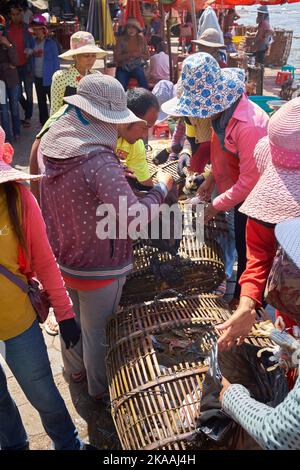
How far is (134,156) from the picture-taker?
8.98ft

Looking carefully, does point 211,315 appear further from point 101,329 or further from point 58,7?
point 58,7

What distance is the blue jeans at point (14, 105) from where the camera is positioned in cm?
671

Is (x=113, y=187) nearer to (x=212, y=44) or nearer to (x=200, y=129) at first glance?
(x=200, y=129)

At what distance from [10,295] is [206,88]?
1552mm

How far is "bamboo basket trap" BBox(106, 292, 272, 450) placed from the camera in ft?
5.51

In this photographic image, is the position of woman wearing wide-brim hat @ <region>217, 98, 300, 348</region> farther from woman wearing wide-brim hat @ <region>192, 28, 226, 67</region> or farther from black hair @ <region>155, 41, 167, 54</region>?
black hair @ <region>155, 41, 167, 54</region>

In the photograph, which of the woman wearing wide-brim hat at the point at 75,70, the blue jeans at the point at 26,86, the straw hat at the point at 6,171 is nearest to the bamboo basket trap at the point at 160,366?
the straw hat at the point at 6,171

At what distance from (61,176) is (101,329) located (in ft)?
2.77

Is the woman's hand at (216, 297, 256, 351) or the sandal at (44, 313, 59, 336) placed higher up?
the woman's hand at (216, 297, 256, 351)

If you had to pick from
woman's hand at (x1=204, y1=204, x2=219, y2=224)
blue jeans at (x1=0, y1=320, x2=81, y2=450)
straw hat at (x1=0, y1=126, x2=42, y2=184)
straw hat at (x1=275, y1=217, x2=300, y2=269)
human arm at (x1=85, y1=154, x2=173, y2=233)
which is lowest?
blue jeans at (x1=0, y1=320, x2=81, y2=450)

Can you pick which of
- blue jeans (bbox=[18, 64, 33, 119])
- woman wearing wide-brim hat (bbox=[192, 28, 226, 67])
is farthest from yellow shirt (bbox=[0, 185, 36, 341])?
blue jeans (bbox=[18, 64, 33, 119])

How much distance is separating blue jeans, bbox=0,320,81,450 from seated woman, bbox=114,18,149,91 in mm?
5616

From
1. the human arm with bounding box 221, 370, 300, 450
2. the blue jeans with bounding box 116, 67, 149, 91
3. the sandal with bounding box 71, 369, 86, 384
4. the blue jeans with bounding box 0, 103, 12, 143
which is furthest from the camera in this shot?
the blue jeans with bounding box 116, 67, 149, 91

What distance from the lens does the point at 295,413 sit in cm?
109
